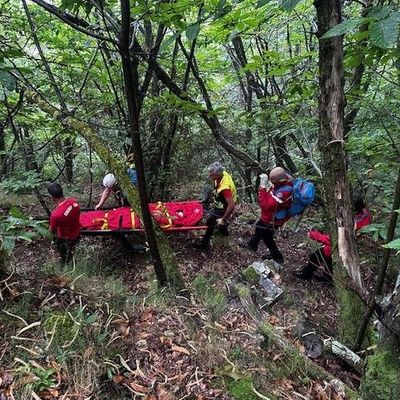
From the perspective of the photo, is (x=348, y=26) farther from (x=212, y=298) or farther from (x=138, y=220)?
(x=138, y=220)

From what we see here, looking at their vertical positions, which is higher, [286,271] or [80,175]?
[80,175]

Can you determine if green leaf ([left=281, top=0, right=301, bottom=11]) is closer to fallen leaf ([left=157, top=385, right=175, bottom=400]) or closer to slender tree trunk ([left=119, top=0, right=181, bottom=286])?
slender tree trunk ([left=119, top=0, right=181, bottom=286])

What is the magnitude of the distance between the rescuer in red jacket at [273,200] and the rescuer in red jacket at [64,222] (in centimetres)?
278

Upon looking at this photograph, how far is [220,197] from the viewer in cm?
598

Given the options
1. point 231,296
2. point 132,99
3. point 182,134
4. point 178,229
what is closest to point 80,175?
point 182,134

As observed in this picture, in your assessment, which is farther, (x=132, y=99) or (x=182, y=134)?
(x=182, y=134)

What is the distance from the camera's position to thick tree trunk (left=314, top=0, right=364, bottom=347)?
3242 millimetres

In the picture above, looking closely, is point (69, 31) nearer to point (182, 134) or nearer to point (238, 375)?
point (182, 134)

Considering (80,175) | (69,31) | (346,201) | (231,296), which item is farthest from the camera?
(80,175)

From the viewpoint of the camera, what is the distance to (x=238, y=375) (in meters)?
2.70

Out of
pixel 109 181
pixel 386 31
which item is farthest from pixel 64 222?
pixel 386 31

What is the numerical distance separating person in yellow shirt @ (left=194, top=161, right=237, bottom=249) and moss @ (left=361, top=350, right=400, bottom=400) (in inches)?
138

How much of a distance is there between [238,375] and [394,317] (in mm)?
1154

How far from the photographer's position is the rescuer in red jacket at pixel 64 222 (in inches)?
202
